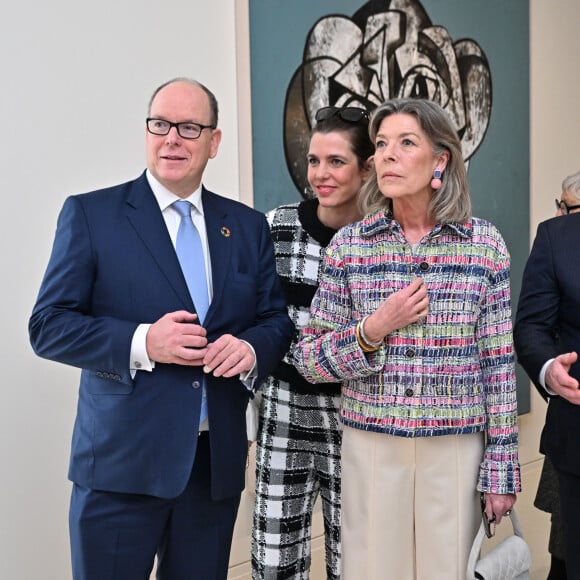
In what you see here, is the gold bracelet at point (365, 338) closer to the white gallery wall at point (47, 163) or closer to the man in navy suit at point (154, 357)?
the man in navy suit at point (154, 357)

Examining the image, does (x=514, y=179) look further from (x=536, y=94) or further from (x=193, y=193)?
(x=193, y=193)

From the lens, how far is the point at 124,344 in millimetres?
1747

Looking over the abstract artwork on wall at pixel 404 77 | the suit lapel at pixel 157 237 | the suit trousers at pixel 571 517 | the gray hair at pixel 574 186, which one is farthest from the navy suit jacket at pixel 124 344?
the abstract artwork on wall at pixel 404 77

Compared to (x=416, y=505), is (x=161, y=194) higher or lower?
higher

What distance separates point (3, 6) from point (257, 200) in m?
1.29

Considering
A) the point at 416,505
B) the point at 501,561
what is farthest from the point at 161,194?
the point at 501,561

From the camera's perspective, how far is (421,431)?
192 cm

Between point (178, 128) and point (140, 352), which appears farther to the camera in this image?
point (178, 128)

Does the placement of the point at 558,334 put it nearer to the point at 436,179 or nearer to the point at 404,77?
the point at 436,179

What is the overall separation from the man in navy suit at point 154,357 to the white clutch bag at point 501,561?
587 mm

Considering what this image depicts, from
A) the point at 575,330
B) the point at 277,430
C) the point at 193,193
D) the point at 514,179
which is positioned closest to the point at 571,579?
the point at 575,330

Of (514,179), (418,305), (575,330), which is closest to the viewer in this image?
(418,305)

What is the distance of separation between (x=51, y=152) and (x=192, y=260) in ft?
3.32

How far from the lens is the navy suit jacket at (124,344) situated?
178 centimetres
